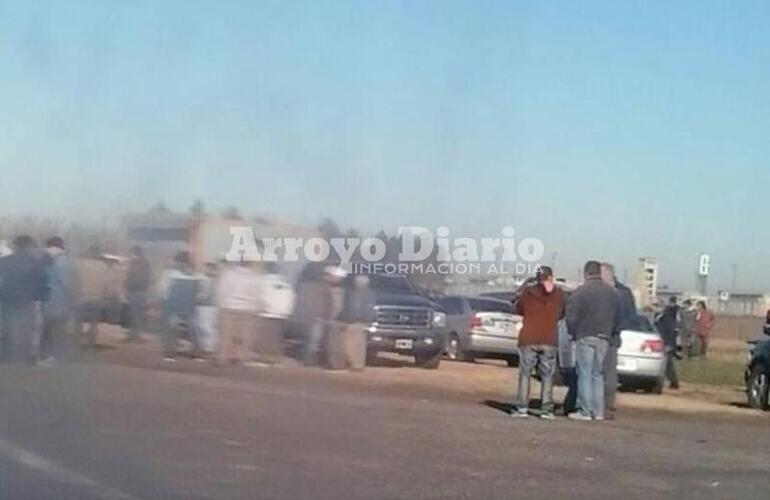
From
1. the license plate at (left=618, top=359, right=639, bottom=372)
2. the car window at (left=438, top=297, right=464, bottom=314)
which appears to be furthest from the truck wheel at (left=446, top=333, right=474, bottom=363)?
the license plate at (left=618, top=359, right=639, bottom=372)

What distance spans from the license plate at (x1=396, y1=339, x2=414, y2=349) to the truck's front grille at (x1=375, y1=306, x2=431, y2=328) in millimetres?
A: 240

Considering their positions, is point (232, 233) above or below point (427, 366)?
above

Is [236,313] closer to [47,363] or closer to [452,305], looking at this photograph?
[47,363]

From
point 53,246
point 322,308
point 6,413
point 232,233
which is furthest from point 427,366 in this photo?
point 6,413

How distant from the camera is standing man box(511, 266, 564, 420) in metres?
15.9

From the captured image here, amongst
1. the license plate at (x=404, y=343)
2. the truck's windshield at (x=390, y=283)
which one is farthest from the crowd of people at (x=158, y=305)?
the license plate at (x=404, y=343)

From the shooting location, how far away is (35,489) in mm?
9422

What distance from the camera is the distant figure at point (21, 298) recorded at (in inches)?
702

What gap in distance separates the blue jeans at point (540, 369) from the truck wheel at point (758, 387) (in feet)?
15.7

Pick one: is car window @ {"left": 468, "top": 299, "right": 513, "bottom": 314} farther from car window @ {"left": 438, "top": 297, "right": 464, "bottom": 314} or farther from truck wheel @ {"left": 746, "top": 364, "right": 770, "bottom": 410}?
truck wheel @ {"left": 746, "top": 364, "right": 770, "bottom": 410}

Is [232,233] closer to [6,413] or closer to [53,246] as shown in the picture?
[53,246]

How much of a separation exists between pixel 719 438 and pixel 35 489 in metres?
8.12

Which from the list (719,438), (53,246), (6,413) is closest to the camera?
(6,413)

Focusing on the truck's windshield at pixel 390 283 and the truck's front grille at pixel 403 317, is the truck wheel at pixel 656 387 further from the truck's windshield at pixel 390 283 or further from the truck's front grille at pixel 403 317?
the truck's windshield at pixel 390 283
